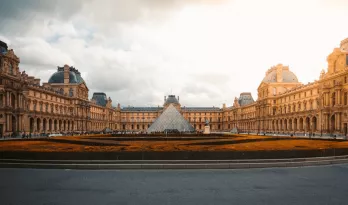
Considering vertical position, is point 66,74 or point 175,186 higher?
point 66,74

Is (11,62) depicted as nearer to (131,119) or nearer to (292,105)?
(292,105)

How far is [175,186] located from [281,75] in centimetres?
8356

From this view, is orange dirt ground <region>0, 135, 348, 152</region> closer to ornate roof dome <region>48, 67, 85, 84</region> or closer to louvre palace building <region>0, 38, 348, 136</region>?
louvre palace building <region>0, 38, 348, 136</region>

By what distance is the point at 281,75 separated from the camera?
8631cm

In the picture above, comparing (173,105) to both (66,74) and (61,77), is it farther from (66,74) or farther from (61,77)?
(61,77)

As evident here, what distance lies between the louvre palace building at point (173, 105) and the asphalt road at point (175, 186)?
3835 cm

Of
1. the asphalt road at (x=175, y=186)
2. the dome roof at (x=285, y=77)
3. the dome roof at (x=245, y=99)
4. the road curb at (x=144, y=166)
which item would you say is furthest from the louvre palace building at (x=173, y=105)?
the asphalt road at (x=175, y=186)

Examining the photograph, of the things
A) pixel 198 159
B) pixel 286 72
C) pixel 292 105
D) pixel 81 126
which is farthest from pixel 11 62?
pixel 286 72

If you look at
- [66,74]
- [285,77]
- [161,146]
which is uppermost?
[66,74]

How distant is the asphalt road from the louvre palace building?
3835 cm

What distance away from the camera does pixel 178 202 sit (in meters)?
8.35

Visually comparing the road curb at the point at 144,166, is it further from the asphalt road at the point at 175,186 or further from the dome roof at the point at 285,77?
the dome roof at the point at 285,77

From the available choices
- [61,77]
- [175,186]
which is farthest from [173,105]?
[175,186]

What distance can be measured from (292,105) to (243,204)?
7267 cm
